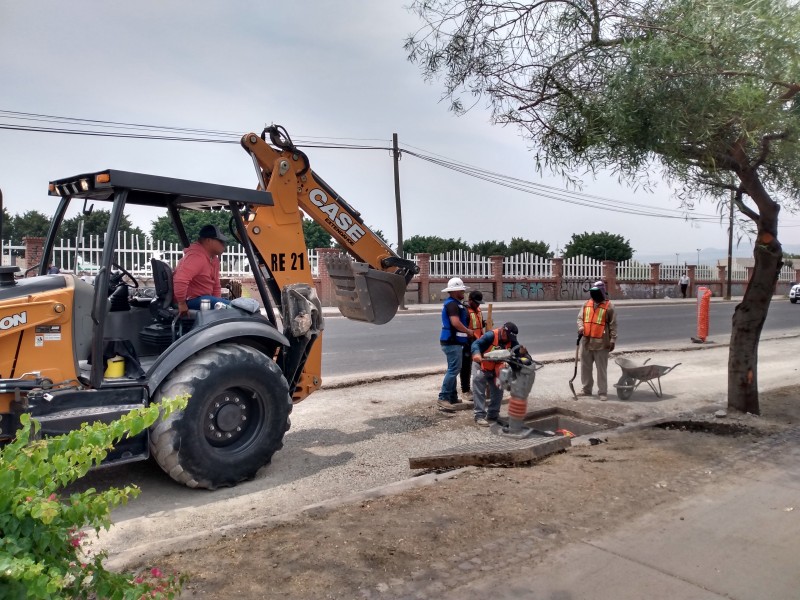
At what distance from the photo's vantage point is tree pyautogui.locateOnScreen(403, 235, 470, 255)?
160ft

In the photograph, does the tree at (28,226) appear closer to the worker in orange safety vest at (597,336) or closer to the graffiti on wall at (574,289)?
the worker in orange safety vest at (597,336)

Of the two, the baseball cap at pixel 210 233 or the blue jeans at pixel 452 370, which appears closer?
the baseball cap at pixel 210 233

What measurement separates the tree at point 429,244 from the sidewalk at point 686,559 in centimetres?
4336

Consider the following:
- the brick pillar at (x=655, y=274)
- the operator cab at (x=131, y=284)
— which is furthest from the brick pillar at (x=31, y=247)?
the brick pillar at (x=655, y=274)

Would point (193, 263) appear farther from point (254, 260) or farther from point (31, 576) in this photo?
point (31, 576)

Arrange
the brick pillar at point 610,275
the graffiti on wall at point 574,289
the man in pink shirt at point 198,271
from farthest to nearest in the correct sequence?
the brick pillar at point 610,275
the graffiti on wall at point 574,289
the man in pink shirt at point 198,271

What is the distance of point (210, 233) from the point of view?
590 centimetres

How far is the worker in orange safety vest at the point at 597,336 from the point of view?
376 inches

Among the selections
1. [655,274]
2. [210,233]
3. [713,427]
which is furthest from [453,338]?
[655,274]

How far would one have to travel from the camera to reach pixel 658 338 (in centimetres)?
1844

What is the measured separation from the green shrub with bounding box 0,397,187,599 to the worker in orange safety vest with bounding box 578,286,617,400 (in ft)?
26.7

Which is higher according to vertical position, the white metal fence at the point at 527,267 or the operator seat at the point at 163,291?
the white metal fence at the point at 527,267

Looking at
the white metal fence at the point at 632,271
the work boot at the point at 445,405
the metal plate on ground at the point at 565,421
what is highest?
the white metal fence at the point at 632,271

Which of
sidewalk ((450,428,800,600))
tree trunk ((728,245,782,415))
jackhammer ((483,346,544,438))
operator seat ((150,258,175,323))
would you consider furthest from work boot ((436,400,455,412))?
operator seat ((150,258,175,323))
